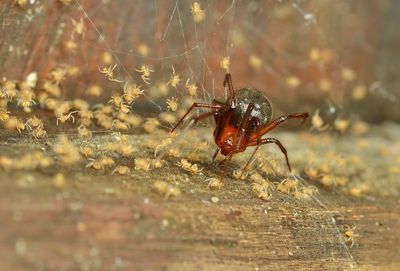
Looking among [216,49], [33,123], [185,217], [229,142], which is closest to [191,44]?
[216,49]

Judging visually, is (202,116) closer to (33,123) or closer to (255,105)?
(255,105)

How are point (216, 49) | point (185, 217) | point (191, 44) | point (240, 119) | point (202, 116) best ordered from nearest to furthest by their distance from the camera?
point (185, 217) < point (202, 116) < point (240, 119) < point (191, 44) < point (216, 49)

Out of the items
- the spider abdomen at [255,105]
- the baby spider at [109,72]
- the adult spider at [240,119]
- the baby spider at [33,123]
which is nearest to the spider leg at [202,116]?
the adult spider at [240,119]

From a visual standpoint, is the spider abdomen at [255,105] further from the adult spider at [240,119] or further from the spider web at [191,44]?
the spider web at [191,44]

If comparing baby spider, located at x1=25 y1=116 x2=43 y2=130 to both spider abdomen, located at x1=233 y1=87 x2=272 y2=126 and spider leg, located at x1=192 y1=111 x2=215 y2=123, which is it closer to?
spider leg, located at x1=192 y1=111 x2=215 y2=123

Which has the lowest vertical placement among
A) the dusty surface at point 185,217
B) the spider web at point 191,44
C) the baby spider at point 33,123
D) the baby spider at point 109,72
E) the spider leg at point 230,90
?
the dusty surface at point 185,217

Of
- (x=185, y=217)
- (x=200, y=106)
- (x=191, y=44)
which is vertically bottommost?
(x=185, y=217)
